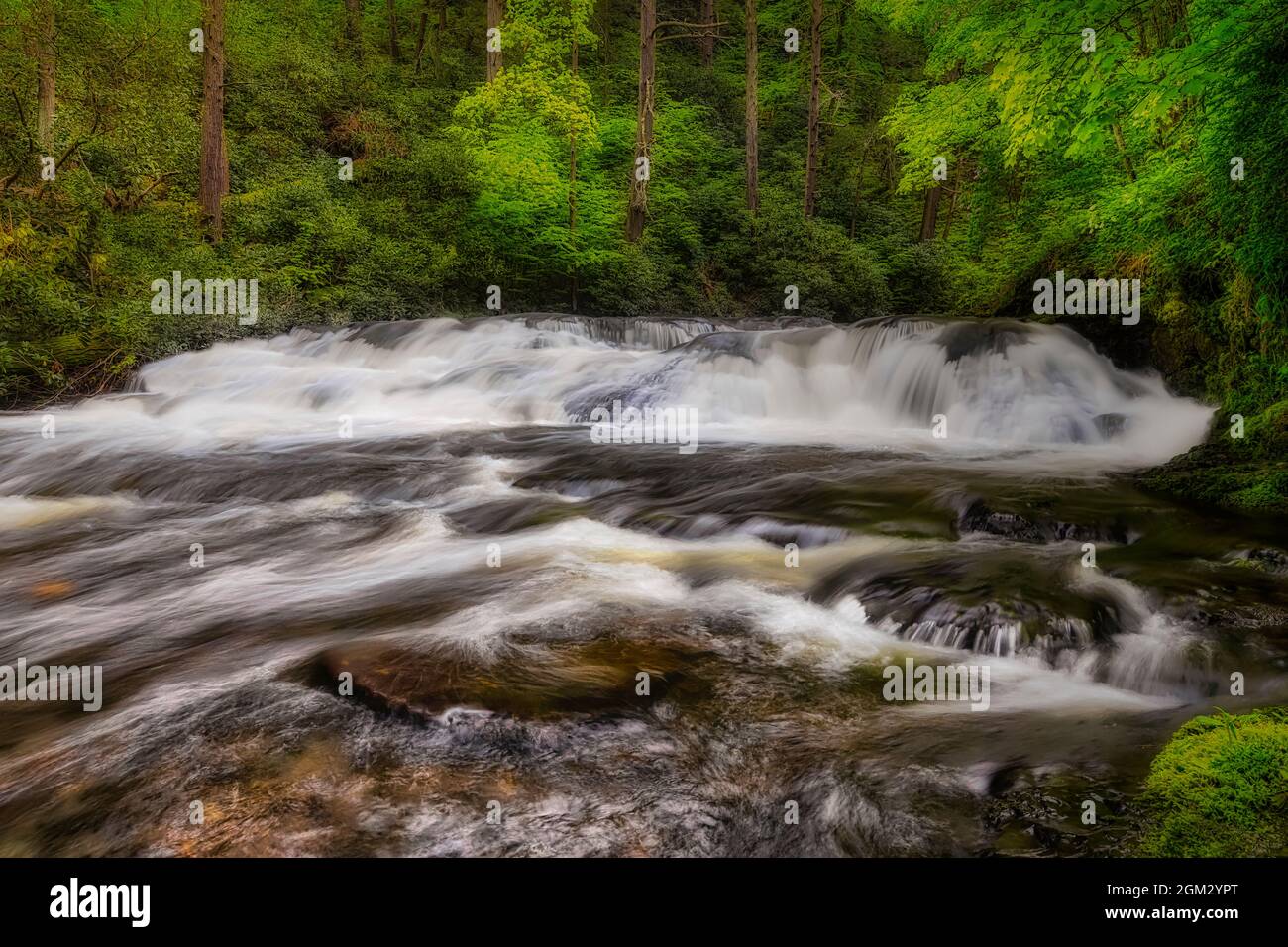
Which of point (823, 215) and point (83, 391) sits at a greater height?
point (823, 215)

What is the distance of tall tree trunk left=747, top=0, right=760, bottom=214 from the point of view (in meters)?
22.5

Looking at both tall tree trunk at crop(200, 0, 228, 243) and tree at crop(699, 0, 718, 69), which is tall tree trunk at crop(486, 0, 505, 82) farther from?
tree at crop(699, 0, 718, 69)

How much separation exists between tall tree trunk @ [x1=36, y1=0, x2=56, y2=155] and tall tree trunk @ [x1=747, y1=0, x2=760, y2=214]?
54.1 ft

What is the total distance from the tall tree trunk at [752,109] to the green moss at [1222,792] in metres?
22.8

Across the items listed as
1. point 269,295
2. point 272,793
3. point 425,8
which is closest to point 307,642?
point 272,793

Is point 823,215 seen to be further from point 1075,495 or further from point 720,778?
point 720,778

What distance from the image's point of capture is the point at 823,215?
2695 cm

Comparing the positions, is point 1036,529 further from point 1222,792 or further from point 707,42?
point 707,42

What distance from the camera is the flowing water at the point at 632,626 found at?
8.59 ft

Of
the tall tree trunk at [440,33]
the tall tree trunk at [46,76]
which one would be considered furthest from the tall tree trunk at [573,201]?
the tall tree trunk at [46,76]

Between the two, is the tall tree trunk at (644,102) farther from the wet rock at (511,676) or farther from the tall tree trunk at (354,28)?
the wet rock at (511,676)

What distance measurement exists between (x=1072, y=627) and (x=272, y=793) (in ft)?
12.1

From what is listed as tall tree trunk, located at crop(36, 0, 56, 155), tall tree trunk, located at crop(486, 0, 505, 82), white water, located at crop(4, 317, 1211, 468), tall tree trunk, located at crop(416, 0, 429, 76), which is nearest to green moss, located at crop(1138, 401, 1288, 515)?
white water, located at crop(4, 317, 1211, 468)
